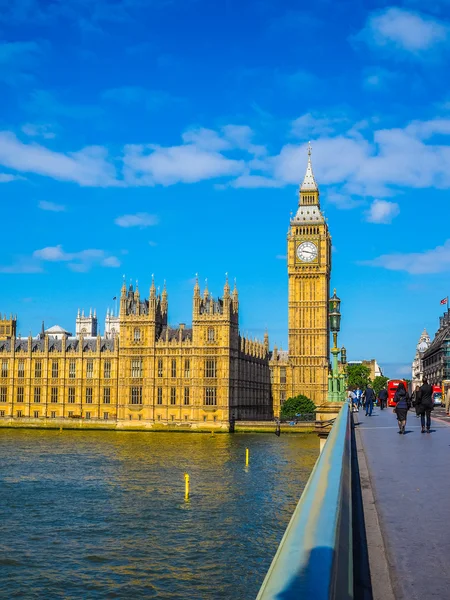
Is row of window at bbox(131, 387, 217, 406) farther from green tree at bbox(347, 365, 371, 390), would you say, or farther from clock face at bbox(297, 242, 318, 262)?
green tree at bbox(347, 365, 371, 390)

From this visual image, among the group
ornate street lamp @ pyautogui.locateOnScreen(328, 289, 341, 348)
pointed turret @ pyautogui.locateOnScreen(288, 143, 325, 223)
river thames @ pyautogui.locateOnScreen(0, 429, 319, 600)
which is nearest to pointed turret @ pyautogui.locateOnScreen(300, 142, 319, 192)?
pointed turret @ pyautogui.locateOnScreen(288, 143, 325, 223)

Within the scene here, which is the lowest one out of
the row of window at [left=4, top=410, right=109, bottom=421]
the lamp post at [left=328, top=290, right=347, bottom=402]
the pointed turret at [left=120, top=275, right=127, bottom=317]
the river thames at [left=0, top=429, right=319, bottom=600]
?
the river thames at [left=0, top=429, right=319, bottom=600]

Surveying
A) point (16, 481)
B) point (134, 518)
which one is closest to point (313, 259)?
point (16, 481)

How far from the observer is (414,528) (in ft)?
21.9

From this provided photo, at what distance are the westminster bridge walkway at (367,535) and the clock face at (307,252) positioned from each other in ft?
343

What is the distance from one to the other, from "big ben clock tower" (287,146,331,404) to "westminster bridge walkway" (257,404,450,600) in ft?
330

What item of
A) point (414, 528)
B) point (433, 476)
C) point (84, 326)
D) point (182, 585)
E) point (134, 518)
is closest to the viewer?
point (414, 528)

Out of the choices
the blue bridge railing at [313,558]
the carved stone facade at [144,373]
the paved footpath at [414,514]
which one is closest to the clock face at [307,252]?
the carved stone facade at [144,373]

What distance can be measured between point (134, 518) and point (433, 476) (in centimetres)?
2313

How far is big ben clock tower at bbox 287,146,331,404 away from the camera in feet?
372

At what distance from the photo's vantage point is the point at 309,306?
116 meters

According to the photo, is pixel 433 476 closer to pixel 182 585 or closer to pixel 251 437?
pixel 182 585

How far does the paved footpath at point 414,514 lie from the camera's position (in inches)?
181

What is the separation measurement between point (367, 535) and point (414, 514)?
156 cm
